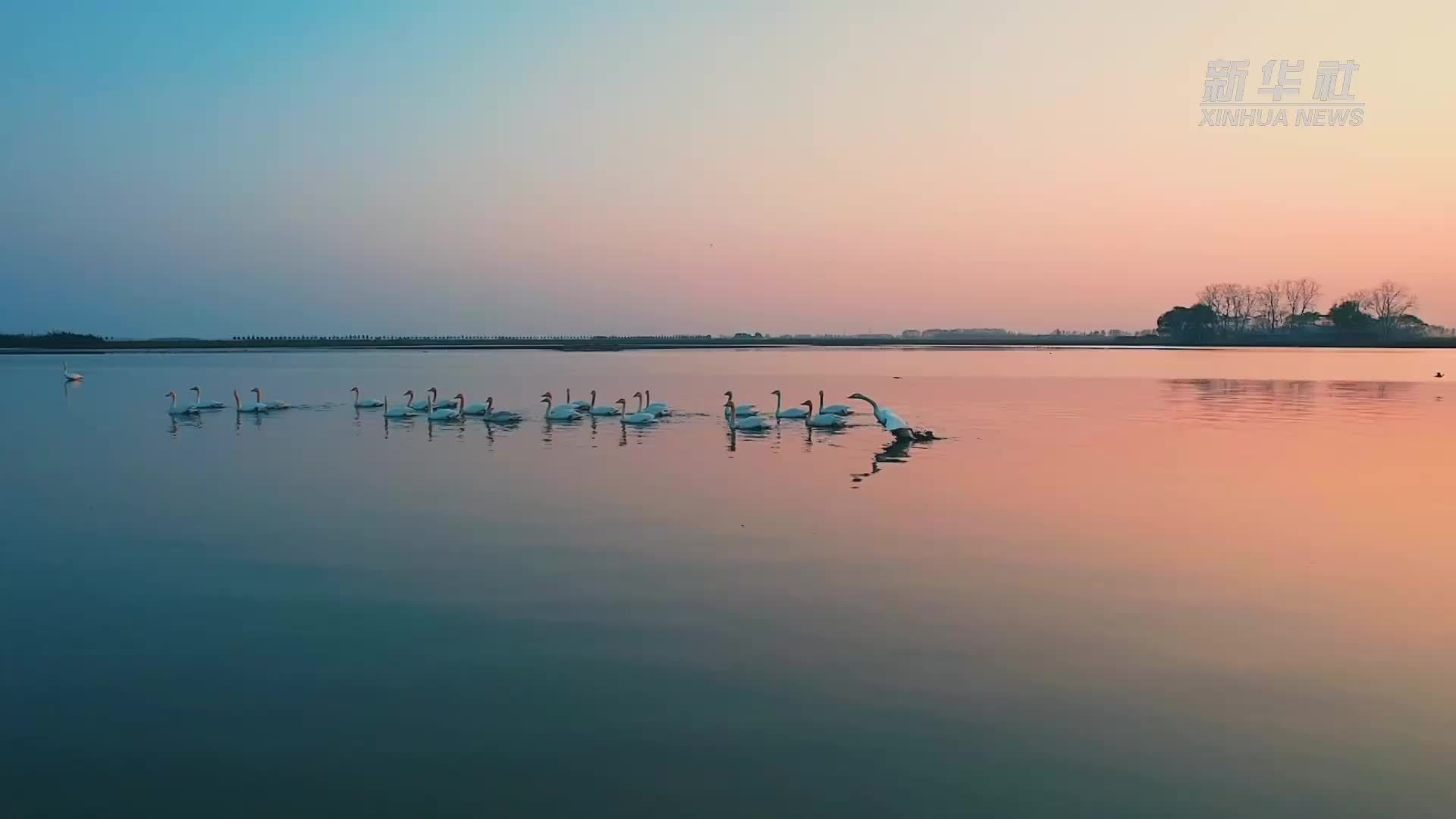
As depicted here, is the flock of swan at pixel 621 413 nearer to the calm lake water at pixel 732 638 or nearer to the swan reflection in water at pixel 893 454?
the swan reflection in water at pixel 893 454

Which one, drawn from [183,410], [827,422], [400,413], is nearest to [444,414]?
[400,413]

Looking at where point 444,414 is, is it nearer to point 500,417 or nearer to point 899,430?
point 500,417

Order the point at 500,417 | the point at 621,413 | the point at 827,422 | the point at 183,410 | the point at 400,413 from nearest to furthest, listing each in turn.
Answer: the point at 827,422 < the point at 500,417 < the point at 621,413 < the point at 400,413 < the point at 183,410

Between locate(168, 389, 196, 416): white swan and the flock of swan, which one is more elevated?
Answer: the flock of swan

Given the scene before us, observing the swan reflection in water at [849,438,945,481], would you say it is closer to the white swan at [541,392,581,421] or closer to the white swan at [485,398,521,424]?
the white swan at [541,392,581,421]

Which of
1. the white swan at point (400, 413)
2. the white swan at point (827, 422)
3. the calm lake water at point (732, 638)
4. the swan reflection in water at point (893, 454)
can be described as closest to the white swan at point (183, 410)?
the white swan at point (400, 413)

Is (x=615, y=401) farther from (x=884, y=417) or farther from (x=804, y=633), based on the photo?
(x=804, y=633)

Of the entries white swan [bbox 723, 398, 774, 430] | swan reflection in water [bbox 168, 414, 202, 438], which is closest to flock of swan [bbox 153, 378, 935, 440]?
white swan [bbox 723, 398, 774, 430]

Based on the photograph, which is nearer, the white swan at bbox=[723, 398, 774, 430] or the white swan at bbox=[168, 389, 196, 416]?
the white swan at bbox=[723, 398, 774, 430]
